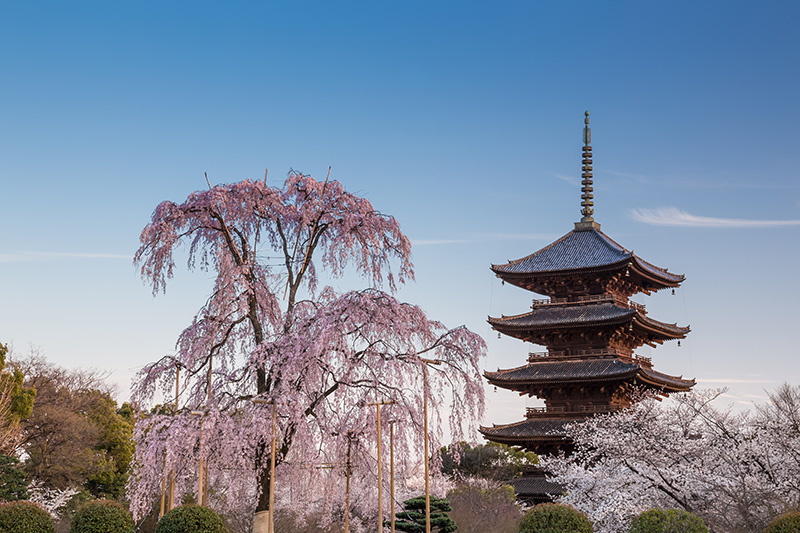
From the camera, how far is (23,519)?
18.8 meters

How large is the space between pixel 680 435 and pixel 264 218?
477 inches

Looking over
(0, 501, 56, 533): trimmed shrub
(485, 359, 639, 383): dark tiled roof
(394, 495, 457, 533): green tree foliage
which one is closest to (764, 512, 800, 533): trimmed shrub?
(394, 495, 457, 533): green tree foliage

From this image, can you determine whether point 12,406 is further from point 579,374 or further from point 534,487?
point 579,374

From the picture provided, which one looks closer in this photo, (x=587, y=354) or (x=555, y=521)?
(x=555, y=521)

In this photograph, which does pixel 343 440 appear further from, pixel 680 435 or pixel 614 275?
pixel 614 275

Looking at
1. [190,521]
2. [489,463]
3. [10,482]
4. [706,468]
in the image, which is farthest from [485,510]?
[489,463]

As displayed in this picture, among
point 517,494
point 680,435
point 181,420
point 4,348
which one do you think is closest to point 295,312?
point 181,420

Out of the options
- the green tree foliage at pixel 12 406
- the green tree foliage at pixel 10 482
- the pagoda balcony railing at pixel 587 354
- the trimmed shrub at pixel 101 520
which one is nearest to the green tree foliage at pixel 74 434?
the green tree foliage at pixel 12 406

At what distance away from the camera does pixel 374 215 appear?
1922 centimetres

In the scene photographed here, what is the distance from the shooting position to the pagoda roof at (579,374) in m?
31.5

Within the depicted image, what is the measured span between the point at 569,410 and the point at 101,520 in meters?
19.4

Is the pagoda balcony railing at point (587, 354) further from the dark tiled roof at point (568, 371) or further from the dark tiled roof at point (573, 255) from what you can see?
the dark tiled roof at point (573, 255)

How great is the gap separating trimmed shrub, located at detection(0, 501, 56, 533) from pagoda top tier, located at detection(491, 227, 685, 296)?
2156 centimetres

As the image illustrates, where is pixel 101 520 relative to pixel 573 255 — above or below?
below
